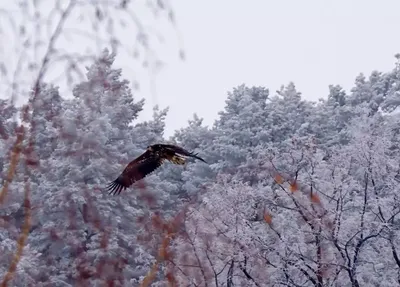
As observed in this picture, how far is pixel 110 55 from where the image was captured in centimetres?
308

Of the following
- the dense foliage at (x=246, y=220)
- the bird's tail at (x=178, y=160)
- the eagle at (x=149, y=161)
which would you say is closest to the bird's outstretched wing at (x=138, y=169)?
the eagle at (x=149, y=161)

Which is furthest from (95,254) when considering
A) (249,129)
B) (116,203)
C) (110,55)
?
(110,55)

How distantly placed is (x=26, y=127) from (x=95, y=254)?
1754 cm

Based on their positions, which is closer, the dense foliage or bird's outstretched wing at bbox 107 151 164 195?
bird's outstretched wing at bbox 107 151 164 195

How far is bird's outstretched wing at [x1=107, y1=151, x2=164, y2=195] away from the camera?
5.05 meters

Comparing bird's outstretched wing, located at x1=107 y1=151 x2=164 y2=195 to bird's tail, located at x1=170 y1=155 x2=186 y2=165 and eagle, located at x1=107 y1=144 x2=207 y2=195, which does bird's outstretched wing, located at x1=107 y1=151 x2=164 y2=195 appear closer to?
eagle, located at x1=107 y1=144 x2=207 y2=195

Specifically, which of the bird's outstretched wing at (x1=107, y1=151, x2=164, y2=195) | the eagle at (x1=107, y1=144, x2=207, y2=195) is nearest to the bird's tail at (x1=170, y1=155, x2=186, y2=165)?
the eagle at (x1=107, y1=144, x2=207, y2=195)

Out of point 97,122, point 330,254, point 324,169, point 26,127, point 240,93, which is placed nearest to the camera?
point 26,127

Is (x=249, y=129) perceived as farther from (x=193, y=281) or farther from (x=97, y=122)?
(x=193, y=281)

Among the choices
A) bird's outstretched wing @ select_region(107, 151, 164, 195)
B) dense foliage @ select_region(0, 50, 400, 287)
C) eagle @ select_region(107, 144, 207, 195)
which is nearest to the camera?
eagle @ select_region(107, 144, 207, 195)

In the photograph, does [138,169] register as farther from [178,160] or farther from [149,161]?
[178,160]

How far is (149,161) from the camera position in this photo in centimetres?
511

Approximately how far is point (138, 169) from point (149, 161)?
0.83 feet

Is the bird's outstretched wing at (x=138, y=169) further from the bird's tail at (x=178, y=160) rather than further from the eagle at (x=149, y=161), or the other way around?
the bird's tail at (x=178, y=160)
